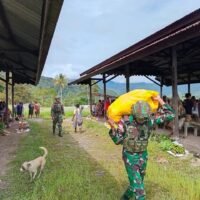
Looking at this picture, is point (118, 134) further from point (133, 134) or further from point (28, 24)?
point (28, 24)

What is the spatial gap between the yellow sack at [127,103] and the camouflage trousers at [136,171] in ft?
2.00

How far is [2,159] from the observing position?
1059 centimetres

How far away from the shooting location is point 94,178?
26.7 feet

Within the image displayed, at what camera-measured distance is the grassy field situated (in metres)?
6.70

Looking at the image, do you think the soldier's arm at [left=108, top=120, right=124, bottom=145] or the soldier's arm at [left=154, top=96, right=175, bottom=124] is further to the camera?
the soldier's arm at [left=154, top=96, right=175, bottom=124]

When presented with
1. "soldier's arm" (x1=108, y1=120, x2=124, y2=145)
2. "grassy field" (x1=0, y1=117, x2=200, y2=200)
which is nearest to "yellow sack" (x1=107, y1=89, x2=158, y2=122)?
"soldier's arm" (x1=108, y1=120, x2=124, y2=145)

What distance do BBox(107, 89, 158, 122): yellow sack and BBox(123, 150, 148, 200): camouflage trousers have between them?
0.61 m

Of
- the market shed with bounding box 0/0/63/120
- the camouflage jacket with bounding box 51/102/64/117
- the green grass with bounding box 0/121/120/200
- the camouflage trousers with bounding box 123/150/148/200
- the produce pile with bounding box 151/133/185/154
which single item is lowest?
the green grass with bounding box 0/121/120/200

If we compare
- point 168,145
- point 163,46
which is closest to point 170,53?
point 163,46

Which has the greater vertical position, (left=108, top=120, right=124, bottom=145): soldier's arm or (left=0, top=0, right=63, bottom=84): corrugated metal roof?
(left=0, top=0, right=63, bottom=84): corrugated metal roof

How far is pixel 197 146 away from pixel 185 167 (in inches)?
76.5

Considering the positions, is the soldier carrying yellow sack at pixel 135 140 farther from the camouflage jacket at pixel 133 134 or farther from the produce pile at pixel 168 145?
the produce pile at pixel 168 145

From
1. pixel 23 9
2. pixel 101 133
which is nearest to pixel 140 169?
pixel 23 9

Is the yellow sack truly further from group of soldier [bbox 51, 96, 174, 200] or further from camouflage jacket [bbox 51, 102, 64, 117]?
camouflage jacket [bbox 51, 102, 64, 117]
